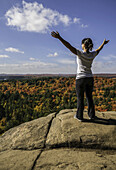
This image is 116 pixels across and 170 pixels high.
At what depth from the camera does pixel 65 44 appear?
384cm

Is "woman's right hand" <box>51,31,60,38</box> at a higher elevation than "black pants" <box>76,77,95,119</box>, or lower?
higher

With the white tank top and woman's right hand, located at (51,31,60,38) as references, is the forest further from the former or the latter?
woman's right hand, located at (51,31,60,38)

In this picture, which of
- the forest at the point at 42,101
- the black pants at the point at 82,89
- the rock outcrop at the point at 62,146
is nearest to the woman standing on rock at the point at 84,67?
the black pants at the point at 82,89

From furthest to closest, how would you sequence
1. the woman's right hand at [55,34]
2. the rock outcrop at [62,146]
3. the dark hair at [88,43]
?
the dark hair at [88,43] < the woman's right hand at [55,34] < the rock outcrop at [62,146]

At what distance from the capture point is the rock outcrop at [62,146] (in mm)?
2942

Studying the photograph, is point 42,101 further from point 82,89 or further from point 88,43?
point 88,43

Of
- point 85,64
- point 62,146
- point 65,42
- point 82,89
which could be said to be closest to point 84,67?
point 85,64

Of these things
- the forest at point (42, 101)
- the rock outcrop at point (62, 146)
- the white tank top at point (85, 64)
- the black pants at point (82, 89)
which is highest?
the white tank top at point (85, 64)

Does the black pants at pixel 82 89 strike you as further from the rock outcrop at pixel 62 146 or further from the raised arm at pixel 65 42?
the raised arm at pixel 65 42

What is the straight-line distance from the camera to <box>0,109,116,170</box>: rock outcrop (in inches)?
116

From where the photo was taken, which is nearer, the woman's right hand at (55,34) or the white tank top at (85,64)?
the woman's right hand at (55,34)

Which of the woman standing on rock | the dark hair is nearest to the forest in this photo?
the woman standing on rock

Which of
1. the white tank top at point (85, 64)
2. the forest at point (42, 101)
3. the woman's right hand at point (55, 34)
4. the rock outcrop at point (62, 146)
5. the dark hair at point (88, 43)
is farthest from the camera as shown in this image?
the forest at point (42, 101)

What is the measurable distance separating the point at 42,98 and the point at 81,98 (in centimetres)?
5239
